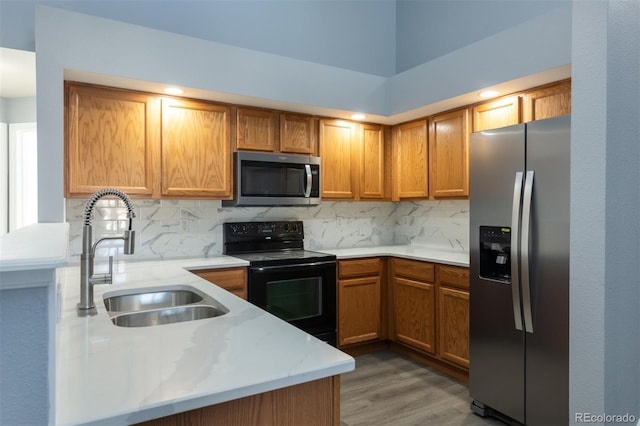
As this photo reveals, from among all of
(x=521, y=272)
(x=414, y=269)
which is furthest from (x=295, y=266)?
(x=521, y=272)

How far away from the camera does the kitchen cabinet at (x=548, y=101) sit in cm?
268

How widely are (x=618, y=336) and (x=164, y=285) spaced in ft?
6.90

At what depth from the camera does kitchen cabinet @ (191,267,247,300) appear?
297 cm

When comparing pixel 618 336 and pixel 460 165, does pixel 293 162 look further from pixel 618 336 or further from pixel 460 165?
pixel 618 336

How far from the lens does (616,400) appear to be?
1.76m

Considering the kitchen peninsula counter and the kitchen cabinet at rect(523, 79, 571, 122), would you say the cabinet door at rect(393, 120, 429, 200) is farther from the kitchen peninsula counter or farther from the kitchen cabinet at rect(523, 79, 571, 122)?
the kitchen peninsula counter

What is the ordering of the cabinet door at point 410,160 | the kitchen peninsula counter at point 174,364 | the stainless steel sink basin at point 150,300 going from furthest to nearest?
the cabinet door at point 410,160, the stainless steel sink basin at point 150,300, the kitchen peninsula counter at point 174,364

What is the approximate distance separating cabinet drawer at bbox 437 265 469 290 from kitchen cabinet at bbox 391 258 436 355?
0.31 feet

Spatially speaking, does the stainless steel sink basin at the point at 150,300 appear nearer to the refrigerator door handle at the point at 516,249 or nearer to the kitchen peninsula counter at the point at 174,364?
the kitchen peninsula counter at the point at 174,364

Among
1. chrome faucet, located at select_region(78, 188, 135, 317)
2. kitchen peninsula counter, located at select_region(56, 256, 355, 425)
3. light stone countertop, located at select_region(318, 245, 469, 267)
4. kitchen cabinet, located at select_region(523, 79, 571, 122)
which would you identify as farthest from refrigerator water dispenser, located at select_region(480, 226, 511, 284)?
chrome faucet, located at select_region(78, 188, 135, 317)

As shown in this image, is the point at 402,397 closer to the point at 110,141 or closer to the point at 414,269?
the point at 414,269

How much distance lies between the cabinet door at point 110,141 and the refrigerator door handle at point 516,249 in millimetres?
2445

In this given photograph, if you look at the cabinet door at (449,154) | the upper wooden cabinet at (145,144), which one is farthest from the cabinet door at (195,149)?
the cabinet door at (449,154)

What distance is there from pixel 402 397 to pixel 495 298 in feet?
3.22
